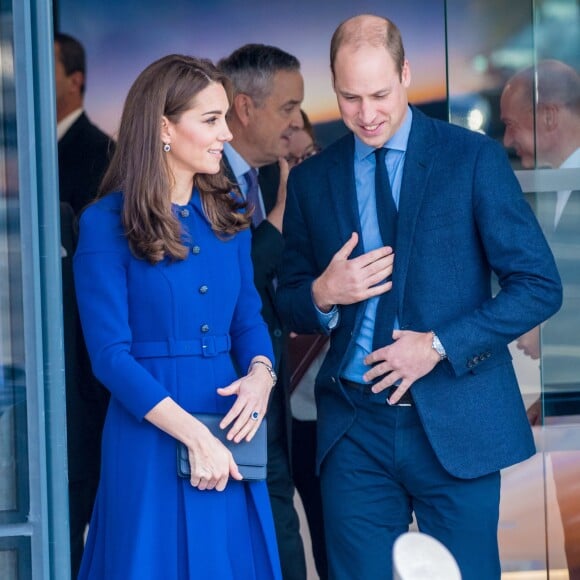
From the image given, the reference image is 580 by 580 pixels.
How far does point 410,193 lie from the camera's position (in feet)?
11.0

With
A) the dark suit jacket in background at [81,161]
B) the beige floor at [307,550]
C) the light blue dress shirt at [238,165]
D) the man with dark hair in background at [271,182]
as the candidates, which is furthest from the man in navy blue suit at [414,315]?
the beige floor at [307,550]

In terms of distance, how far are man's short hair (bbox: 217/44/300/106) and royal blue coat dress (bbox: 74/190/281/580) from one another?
1641mm

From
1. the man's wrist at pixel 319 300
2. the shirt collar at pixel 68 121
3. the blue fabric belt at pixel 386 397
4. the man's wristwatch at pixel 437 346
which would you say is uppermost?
the shirt collar at pixel 68 121

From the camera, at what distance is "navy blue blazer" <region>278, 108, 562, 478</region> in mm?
3230

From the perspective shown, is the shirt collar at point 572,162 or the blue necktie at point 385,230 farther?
the shirt collar at point 572,162

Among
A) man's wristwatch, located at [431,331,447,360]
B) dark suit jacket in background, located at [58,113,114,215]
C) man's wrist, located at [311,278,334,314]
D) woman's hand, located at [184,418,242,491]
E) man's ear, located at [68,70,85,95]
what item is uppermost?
man's ear, located at [68,70,85,95]

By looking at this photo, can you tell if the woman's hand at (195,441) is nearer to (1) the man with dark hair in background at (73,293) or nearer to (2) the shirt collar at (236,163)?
(1) the man with dark hair in background at (73,293)

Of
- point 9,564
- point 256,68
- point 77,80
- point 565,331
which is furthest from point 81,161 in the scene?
point 9,564

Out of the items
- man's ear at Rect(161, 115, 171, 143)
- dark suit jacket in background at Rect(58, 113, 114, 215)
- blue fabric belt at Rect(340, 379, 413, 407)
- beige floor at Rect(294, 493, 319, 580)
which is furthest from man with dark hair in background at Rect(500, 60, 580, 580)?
dark suit jacket in background at Rect(58, 113, 114, 215)

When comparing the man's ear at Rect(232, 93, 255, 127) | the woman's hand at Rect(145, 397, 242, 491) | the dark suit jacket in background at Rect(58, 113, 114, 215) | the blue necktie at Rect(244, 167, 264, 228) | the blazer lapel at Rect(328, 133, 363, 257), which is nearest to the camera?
the woman's hand at Rect(145, 397, 242, 491)

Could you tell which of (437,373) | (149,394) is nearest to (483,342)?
(437,373)

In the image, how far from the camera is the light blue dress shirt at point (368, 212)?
3406 millimetres

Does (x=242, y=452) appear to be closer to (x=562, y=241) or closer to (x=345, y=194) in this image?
(x=345, y=194)

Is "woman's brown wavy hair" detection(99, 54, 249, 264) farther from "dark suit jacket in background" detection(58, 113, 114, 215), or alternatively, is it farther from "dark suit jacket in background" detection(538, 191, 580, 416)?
"dark suit jacket in background" detection(58, 113, 114, 215)
